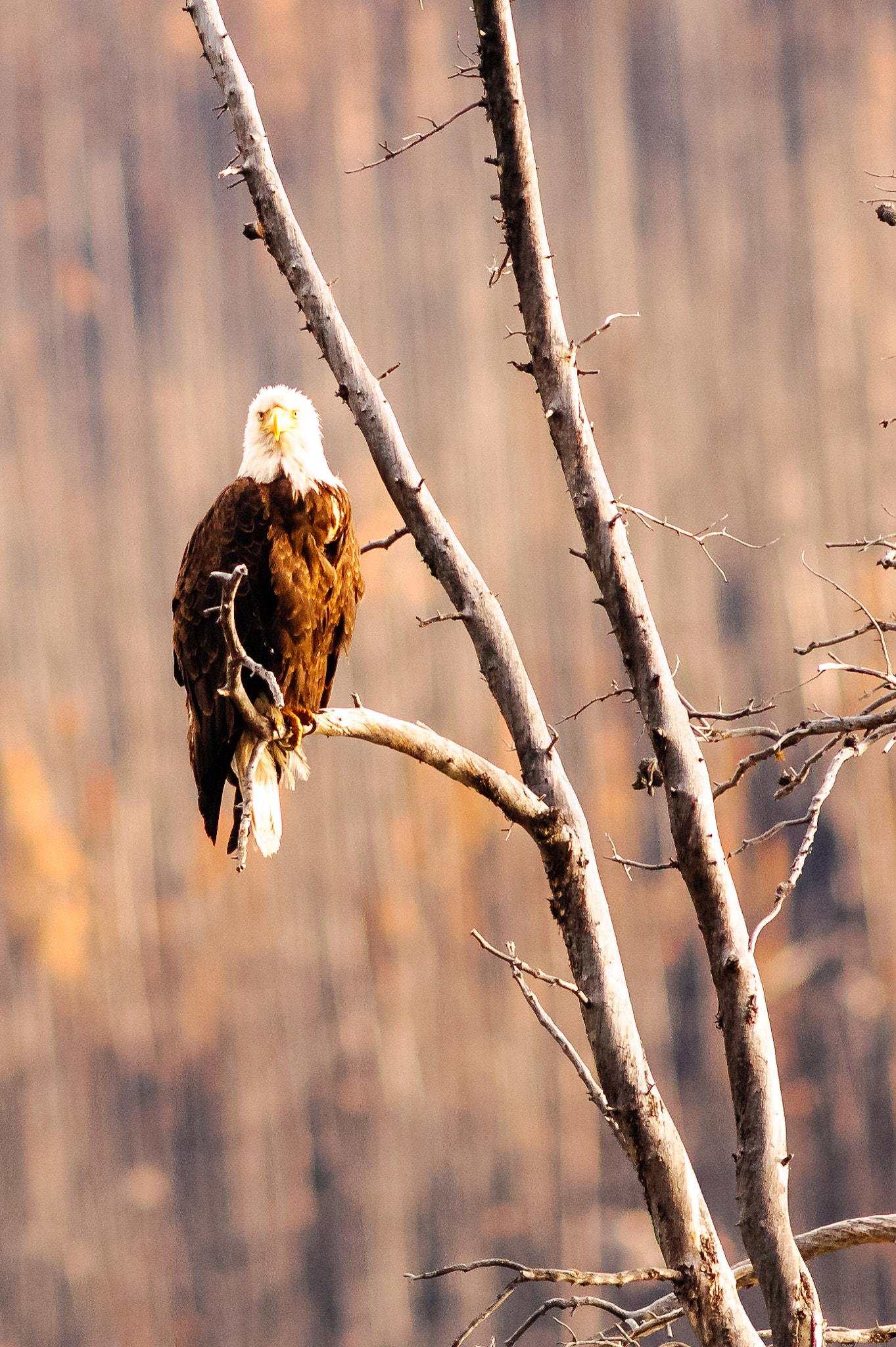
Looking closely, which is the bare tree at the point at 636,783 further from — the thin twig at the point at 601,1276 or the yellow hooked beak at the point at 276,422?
the yellow hooked beak at the point at 276,422

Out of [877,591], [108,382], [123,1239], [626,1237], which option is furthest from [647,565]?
[123,1239]

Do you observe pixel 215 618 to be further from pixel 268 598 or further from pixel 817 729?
pixel 817 729

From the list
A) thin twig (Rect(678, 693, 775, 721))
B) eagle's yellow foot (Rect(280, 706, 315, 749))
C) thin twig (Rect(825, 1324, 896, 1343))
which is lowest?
thin twig (Rect(825, 1324, 896, 1343))

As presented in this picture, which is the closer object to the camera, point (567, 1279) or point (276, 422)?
point (567, 1279)

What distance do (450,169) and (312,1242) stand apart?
4.98 meters

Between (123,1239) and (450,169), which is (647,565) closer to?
(450,169)

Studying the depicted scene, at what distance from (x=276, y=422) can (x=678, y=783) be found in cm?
132

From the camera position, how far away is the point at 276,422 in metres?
2.81

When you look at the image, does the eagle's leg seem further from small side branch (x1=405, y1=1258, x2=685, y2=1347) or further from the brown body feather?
small side branch (x1=405, y1=1258, x2=685, y2=1347)

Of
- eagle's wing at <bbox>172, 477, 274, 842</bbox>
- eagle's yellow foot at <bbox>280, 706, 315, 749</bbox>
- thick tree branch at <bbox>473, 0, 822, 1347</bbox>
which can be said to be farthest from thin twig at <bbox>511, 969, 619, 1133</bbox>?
eagle's wing at <bbox>172, 477, 274, 842</bbox>

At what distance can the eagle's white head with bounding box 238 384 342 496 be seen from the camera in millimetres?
2760

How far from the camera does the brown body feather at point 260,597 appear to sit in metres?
2.65

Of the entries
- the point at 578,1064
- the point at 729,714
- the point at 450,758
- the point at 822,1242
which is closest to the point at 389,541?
the point at 450,758

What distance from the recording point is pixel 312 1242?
5.44 metres
